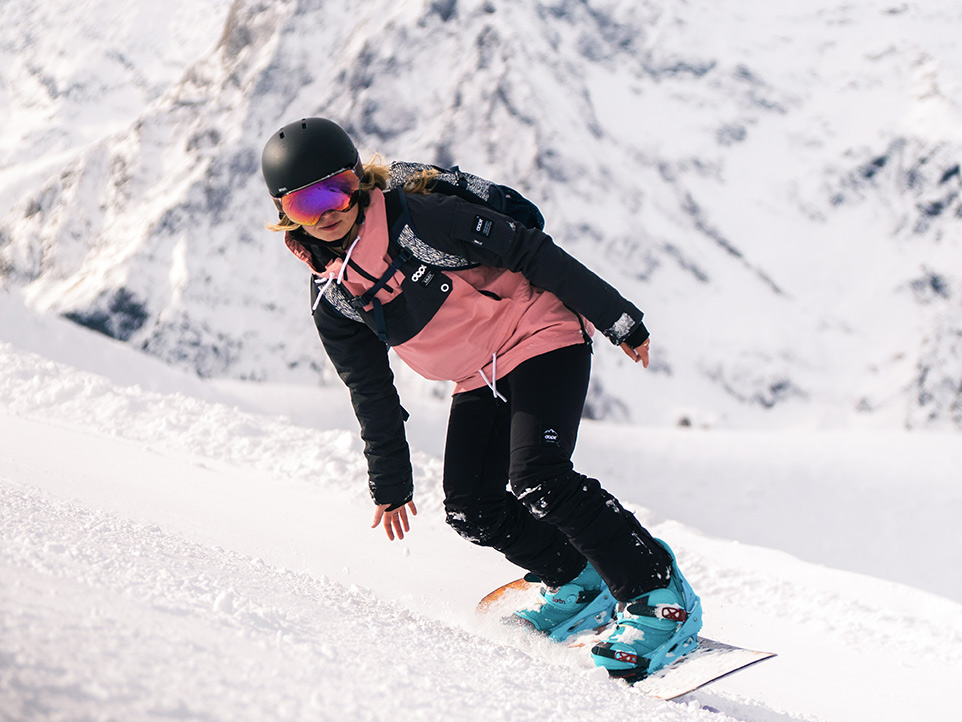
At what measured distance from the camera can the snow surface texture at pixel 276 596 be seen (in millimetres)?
1104

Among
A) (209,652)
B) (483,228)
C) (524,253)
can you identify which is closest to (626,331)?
(524,253)

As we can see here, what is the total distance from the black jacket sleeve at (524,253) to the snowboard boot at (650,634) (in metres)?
0.72

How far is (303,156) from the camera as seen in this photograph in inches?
88.7

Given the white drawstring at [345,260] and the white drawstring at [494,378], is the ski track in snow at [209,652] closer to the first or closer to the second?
the white drawstring at [494,378]

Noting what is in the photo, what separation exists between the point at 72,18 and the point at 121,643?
83.3 m

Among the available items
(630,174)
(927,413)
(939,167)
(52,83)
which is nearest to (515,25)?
(630,174)

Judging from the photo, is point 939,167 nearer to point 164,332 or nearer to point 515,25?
point 515,25

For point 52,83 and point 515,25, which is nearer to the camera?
point 515,25

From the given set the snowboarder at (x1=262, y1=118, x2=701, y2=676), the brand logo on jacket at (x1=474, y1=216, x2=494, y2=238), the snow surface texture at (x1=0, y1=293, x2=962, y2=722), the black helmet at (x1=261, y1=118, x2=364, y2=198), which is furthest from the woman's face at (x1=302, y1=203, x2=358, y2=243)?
the snow surface texture at (x1=0, y1=293, x2=962, y2=722)

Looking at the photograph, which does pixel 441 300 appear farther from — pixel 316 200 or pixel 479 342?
pixel 316 200

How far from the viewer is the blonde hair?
2.36 metres

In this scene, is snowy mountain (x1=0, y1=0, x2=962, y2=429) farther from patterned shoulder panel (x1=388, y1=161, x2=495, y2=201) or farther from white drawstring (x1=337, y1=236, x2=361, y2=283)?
white drawstring (x1=337, y1=236, x2=361, y2=283)

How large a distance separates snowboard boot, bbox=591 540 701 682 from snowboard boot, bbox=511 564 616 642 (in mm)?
449

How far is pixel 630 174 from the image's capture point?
158 ft
